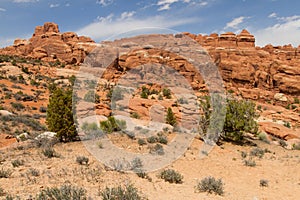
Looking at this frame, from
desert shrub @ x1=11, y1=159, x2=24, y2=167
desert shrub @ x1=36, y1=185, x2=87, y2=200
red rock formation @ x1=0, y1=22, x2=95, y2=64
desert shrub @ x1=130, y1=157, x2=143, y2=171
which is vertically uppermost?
red rock formation @ x1=0, y1=22, x2=95, y2=64

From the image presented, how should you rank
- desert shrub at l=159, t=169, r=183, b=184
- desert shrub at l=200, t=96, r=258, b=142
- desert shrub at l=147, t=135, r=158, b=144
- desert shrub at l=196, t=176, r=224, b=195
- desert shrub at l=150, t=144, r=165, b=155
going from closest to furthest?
1. desert shrub at l=196, t=176, r=224, b=195
2. desert shrub at l=159, t=169, r=183, b=184
3. desert shrub at l=150, t=144, r=165, b=155
4. desert shrub at l=147, t=135, r=158, b=144
5. desert shrub at l=200, t=96, r=258, b=142

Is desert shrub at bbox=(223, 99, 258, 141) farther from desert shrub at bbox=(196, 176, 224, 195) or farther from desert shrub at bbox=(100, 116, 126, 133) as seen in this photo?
desert shrub at bbox=(196, 176, 224, 195)

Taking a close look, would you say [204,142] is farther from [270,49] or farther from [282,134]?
[270,49]

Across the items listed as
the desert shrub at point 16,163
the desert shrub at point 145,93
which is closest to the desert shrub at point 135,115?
the desert shrub at point 145,93

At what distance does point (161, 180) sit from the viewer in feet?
24.5

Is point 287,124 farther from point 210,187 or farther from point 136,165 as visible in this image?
point 136,165

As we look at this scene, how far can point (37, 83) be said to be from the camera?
34719 millimetres

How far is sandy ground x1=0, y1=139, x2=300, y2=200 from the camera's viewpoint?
247 inches

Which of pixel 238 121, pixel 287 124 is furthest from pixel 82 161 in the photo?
pixel 287 124

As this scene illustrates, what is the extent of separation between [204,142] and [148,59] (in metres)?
26.8

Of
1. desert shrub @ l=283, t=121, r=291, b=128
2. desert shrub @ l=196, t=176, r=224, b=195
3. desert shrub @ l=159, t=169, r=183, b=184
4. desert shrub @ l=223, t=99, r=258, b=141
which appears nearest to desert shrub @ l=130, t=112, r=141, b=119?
desert shrub @ l=223, t=99, r=258, b=141

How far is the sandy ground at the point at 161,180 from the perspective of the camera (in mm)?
6270

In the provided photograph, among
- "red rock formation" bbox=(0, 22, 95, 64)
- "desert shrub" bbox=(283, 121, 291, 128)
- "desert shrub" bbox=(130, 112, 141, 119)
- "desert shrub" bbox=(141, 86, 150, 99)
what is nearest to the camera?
"desert shrub" bbox=(130, 112, 141, 119)

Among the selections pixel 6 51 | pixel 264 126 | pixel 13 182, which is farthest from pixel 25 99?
pixel 6 51
